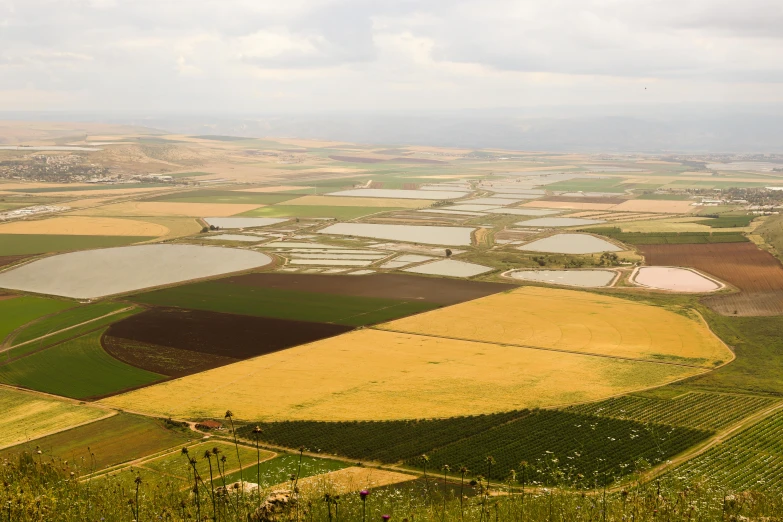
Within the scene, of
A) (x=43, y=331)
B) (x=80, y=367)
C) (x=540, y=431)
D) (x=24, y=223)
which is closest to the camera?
(x=540, y=431)

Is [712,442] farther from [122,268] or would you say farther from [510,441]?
[122,268]

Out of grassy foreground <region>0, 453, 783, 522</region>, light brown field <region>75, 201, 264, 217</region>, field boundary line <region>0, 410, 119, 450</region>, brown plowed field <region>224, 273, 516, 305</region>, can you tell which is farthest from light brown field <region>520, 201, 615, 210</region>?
grassy foreground <region>0, 453, 783, 522</region>

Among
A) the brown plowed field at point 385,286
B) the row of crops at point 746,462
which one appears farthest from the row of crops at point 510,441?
the brown plowed field at point 385,286

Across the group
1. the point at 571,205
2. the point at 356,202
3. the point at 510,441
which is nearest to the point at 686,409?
the point at 510,441

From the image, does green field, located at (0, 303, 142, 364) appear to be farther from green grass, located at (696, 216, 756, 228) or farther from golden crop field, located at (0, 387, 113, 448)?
green grass, located at (696, 216, 756, 228)

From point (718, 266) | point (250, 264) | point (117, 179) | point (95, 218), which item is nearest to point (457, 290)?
point (250, 264)

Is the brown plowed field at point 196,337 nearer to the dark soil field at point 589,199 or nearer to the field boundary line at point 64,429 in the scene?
the field boundary line at point 64,429

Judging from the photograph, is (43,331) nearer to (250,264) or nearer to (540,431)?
(250,264)
